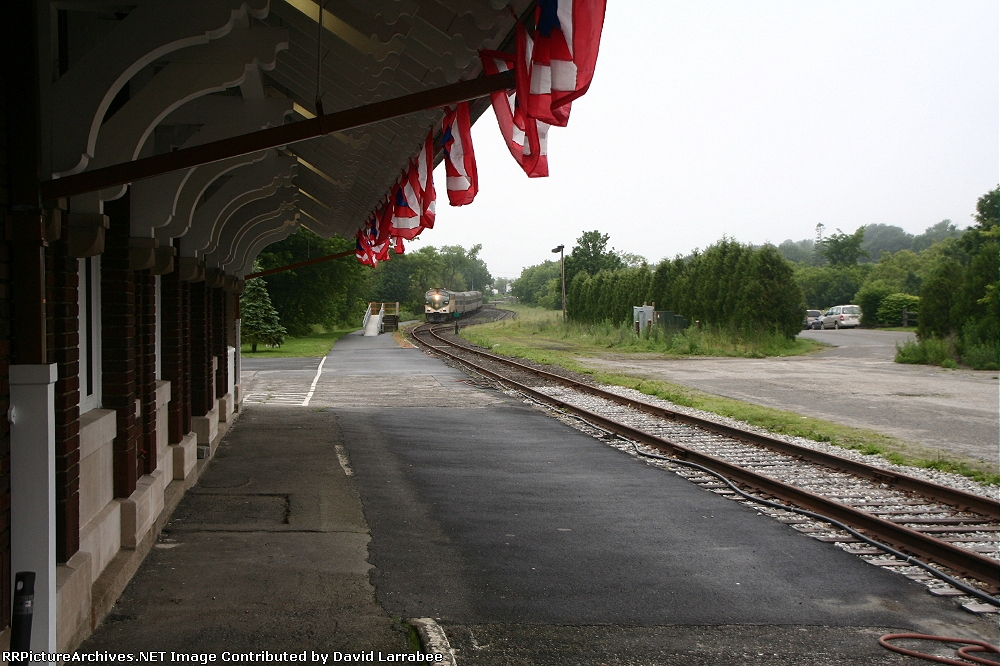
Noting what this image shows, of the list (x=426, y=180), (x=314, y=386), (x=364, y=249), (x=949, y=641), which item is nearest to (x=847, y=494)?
(x=949, y=641)

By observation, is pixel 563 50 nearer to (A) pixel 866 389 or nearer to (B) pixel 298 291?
(A) pixel 866 389

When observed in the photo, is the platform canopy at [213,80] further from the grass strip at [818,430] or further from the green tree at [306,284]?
the green tree at [306,284]

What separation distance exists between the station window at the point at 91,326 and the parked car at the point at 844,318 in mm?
56893

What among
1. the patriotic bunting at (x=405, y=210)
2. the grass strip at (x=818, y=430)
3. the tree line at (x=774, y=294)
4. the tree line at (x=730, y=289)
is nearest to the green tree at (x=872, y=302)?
the tree line at (x=774, y=294)

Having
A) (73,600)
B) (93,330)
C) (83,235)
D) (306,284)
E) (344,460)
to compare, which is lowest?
(344,460)

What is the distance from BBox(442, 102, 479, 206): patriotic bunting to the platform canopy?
147 millimetres

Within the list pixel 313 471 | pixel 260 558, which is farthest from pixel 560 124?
pixel 313 471

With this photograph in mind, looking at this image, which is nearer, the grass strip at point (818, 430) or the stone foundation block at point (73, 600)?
the stone foundation block at point (73, 600)

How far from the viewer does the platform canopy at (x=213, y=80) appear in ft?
13.0

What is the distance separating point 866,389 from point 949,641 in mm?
16655

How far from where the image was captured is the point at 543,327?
59.2 meters

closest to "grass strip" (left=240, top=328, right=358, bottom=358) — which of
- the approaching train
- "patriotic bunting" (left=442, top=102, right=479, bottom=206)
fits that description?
the approaching train

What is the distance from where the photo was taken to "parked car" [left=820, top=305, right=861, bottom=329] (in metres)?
56.8

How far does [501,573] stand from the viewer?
5855 mm
